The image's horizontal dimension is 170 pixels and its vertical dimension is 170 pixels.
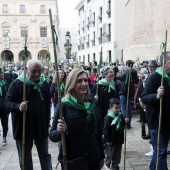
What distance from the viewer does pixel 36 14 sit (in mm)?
64312

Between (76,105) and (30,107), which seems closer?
(76,105)

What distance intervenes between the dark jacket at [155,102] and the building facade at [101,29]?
1935cm

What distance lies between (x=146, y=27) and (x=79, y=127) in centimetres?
1730

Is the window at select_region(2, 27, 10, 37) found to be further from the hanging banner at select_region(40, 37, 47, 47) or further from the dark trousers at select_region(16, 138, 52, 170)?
the dark trousers at select_region(16, 138, 52, 170)

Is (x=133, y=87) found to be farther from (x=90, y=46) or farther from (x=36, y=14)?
(x=36, y=14)

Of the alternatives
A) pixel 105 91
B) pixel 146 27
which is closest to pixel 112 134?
pixel 105 91

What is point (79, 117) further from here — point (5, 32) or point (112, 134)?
point (5, 32)

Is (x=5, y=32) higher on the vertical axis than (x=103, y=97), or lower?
higher

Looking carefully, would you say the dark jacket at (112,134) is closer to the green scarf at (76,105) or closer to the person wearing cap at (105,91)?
the person wearing cap at (105,91)

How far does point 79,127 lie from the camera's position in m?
3.31

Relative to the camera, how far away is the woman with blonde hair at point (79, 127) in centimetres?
330

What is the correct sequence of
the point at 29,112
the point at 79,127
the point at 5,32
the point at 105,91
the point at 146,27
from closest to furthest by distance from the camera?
the point at 79,127, the point at 29,112, the point at 105,91, the point at 146,27, the point at 5,32

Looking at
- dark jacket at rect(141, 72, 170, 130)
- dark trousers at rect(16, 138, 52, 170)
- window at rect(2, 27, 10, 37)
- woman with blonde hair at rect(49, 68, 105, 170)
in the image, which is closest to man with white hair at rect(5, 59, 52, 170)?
dark trousers at rect(16, 138, 52, 170)

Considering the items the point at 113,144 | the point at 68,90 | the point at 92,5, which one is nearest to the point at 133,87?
the point at 113,144
